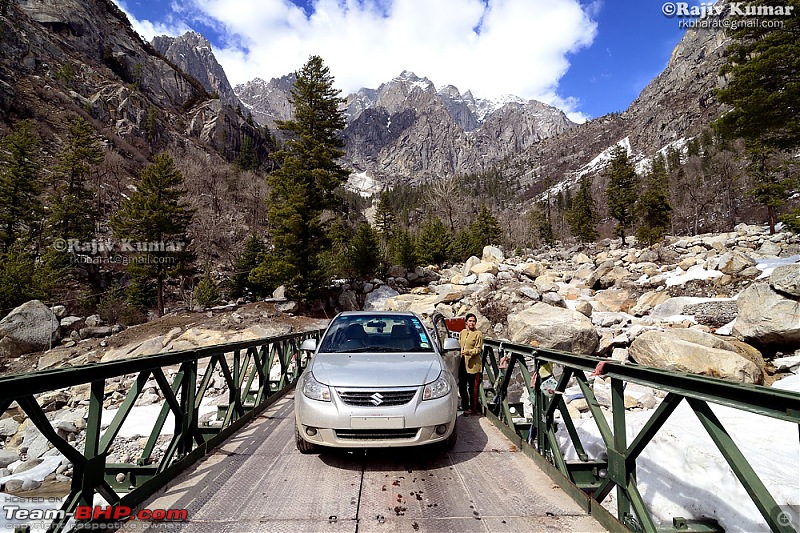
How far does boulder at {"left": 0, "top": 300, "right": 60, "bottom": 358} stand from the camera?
2047cm

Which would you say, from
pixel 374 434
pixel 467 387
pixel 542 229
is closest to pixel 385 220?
pixel 542 229

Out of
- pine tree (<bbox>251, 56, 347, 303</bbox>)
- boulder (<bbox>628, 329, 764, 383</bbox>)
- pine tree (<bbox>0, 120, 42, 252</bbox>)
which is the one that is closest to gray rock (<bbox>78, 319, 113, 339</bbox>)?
pine tree (<bbox>251, 56, 347, 303</bbox>)

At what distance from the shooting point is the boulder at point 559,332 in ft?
37.6

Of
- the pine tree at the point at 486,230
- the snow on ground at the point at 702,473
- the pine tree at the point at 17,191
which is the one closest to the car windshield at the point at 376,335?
the snow on ground at the point at 702,473

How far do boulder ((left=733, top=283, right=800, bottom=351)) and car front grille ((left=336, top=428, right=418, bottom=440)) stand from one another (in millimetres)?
11776

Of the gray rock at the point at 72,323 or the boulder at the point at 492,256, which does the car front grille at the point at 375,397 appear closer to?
the gray rock at the point at 72,323

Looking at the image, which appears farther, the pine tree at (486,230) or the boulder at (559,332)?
the pine tree at (486,230)

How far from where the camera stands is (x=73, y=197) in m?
33.0

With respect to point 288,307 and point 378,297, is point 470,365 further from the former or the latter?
point 378,297

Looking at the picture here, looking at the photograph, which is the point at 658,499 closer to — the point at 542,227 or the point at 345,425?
the point at 345,425

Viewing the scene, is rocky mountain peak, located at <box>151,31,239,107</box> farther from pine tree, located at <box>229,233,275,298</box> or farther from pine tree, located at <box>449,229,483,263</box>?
pine tree, located at <box>229,233,275,298</box>

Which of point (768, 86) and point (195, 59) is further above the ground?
point (195, 59)

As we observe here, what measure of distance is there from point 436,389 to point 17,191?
42.9 m

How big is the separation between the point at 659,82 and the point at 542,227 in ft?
582
